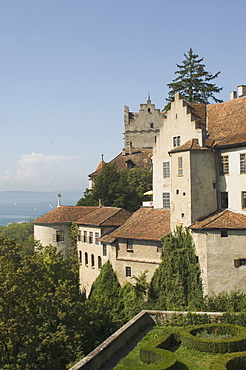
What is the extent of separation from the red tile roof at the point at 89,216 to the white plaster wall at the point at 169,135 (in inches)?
201

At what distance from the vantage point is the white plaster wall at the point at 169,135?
42.9 meters

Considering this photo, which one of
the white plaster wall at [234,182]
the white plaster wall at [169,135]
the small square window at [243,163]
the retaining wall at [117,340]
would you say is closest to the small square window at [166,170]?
the white plaster wall at [169,135]

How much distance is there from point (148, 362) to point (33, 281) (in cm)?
1216

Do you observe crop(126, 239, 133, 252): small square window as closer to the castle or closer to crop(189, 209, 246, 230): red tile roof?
the castle

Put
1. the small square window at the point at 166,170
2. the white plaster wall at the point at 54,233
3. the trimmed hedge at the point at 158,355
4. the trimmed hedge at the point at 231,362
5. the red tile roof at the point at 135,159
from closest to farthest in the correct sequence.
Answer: the trimmed hedge at the point at 231,362 → the trimmed hedge at the point at 158,355 → the small square window at the point at 166,170 → the white plaster wall at the point at 54,233 → the red tile roof at the point at 135,159

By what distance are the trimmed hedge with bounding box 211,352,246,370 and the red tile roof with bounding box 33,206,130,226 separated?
1111 inches

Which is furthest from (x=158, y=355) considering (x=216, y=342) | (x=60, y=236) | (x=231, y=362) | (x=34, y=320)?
(x=60, y=236)

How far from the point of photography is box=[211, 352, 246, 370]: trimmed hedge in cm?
2136

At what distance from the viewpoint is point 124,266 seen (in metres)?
43.7

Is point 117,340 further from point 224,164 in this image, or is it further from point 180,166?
point 224,164

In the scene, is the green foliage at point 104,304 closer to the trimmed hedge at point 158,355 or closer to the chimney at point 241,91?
the trimmed hedge at point 158,355

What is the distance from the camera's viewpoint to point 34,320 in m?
32.0

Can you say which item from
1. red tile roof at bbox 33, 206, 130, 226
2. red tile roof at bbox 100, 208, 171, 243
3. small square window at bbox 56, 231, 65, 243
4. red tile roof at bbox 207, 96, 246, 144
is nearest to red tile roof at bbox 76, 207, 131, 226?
red tile roof at bbox 33, 206, 130, 226

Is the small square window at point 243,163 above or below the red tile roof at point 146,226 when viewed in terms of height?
above
